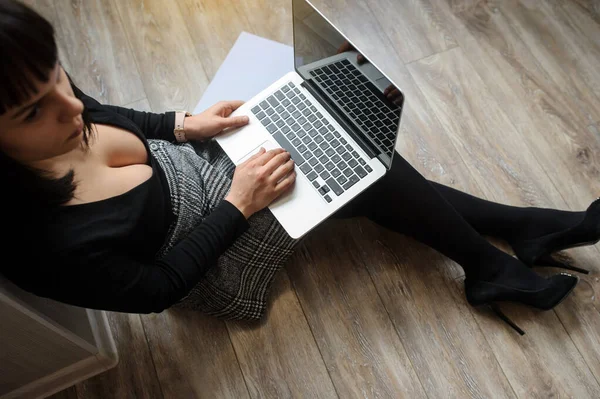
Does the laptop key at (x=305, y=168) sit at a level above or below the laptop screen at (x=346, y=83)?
below

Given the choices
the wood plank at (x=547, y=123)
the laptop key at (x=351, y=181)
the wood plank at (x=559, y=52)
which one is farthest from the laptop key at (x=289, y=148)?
the wood plank at (x=559, y=52)

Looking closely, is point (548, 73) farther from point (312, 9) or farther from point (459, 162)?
point (312, 9)

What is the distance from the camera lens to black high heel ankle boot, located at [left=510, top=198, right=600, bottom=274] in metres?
1.05

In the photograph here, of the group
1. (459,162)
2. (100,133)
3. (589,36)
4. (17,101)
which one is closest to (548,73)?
(589,36)

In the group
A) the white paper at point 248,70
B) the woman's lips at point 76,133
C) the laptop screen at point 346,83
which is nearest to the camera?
the woman's lips at point 76,133

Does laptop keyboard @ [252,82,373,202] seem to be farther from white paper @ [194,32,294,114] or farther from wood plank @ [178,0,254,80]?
wood plank @ [178,0,254,80]

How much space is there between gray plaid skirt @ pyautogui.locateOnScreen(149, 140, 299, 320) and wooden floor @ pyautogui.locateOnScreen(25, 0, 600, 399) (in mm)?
176

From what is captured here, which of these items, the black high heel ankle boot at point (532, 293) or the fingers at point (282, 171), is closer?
the fingers at point (282, 171)

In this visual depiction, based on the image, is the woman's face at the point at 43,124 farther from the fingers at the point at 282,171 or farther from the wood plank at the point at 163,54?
the wood plank at the point at 163,54

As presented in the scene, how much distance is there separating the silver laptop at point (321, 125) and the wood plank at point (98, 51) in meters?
0.63

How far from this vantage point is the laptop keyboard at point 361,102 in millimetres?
859

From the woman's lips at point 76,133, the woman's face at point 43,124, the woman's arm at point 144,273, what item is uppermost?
the woman's face at point 43,124

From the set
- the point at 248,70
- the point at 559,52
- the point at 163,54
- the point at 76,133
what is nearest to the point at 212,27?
the point at 163,54

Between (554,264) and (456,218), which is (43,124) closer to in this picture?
(456,218)
